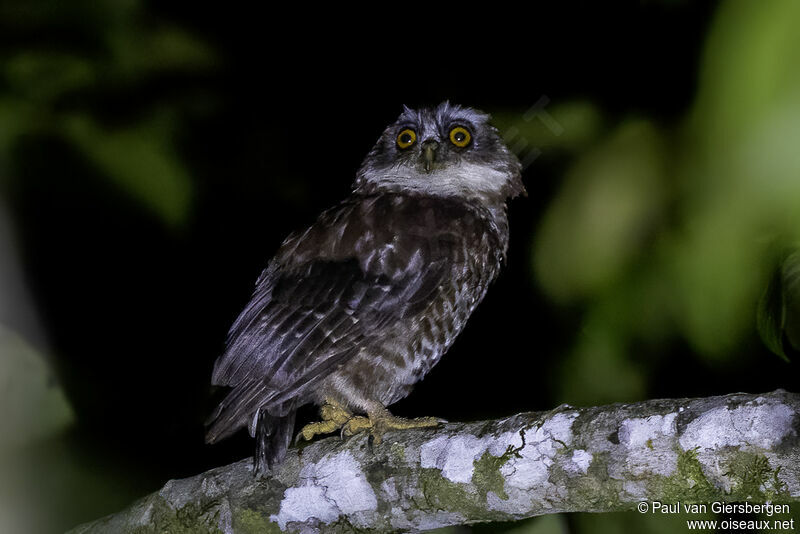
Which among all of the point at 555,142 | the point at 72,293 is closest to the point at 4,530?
the point at 72,293

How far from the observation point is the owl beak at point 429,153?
2756mm

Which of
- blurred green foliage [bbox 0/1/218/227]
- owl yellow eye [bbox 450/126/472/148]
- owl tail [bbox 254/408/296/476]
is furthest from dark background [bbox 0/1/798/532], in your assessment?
owl tail [bbox 254/408/296/476]

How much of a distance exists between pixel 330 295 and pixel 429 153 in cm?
69

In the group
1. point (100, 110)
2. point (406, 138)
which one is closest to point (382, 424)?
point (406, 138)

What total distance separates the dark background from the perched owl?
1.29ft

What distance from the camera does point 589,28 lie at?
121 inches

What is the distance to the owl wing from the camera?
227cm

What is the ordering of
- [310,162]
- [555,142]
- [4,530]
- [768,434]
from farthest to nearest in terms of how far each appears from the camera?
[310,162] → [555,142] → [4,530] → [768,434]

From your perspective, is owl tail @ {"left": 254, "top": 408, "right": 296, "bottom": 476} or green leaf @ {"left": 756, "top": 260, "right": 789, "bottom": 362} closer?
green leaf @ {"left": 756, "top": 260, "right": 789, "bottom": 362}

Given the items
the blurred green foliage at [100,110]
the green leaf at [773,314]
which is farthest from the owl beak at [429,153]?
the green leaf at [773,314]

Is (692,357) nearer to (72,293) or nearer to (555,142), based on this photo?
(555,142)

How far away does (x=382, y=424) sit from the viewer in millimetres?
2225

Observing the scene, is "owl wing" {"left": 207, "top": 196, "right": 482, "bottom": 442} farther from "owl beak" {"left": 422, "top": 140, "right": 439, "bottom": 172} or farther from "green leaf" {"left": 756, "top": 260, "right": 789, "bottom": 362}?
"green leaf" {"left": 756, "top": 260, "right": 789, "bottom": 362}

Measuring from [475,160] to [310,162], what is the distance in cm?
77
